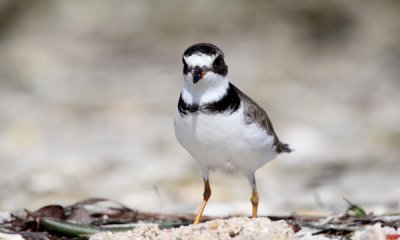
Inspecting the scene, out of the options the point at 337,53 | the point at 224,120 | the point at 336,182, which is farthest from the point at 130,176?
the point at 337,53

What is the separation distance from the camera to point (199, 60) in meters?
3.91

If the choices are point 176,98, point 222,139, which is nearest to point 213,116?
point 222,139

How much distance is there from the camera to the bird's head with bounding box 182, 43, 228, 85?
3891 millimetres

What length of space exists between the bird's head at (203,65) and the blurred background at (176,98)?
72.2 inches

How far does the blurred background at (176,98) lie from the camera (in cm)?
752

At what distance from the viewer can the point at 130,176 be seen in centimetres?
830

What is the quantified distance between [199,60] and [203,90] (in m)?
0.14

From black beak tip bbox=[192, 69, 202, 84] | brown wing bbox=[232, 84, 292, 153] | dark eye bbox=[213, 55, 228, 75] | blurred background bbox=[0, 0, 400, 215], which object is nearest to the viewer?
black beak tip bbox=[192, 69, 202, 84]

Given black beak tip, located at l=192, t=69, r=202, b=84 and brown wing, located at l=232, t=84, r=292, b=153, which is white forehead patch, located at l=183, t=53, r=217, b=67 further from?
brown wing, located at l=232, t=84, r=292, b=153

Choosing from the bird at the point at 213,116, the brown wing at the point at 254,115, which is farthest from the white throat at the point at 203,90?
the brown wing at the point at 254,115

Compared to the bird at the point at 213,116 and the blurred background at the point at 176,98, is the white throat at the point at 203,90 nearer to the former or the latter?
the bird at the point at 213,116

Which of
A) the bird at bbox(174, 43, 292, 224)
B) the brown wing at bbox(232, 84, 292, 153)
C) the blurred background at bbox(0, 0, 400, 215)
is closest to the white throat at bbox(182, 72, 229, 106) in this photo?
the bird at bbox(174, 43, 292, 224)

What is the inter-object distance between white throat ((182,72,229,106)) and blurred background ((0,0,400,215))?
181 cm

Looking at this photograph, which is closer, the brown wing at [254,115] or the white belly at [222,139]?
the white belly at [222,139]
